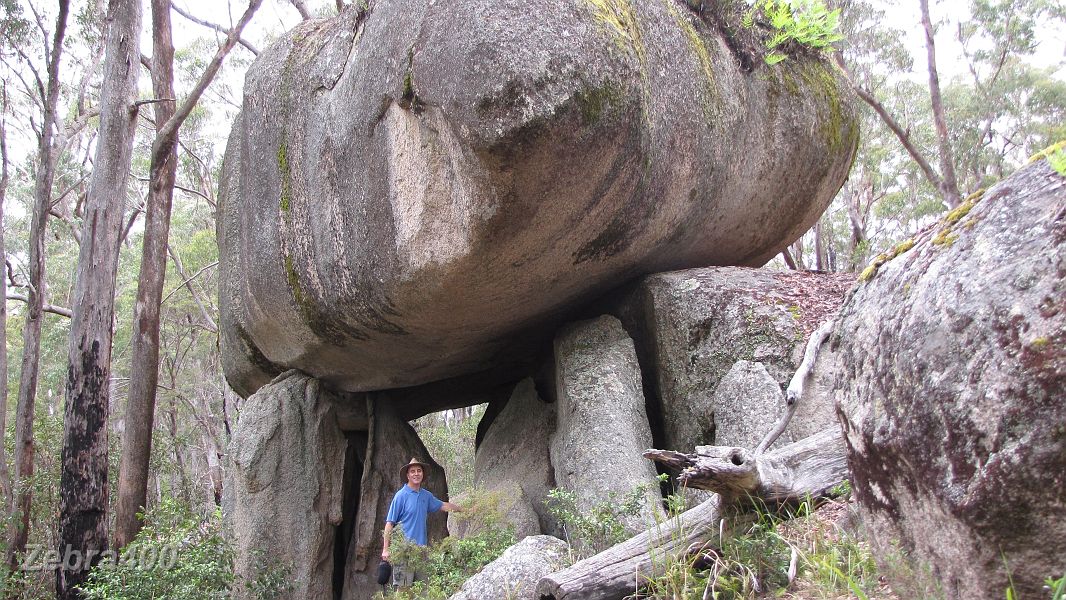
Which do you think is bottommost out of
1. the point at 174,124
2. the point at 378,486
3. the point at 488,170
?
the point at 378,486

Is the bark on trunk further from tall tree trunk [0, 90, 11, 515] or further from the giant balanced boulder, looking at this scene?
tall tree trunk [0, 90, 11, 515]

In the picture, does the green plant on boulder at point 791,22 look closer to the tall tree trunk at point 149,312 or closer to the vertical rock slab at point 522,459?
the vertical rock slab at point 522,459

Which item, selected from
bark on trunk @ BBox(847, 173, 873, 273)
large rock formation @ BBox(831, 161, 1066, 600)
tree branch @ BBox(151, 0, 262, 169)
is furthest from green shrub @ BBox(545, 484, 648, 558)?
bark on trunk @ BBox(847, 173, 873, 273)

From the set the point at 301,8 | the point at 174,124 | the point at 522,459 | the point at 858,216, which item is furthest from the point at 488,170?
the point at 858,216

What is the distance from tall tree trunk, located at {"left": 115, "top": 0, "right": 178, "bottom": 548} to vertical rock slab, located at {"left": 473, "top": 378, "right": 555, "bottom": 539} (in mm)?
4526

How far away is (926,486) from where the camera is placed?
229 cm

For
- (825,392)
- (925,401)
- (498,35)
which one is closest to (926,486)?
(925,401)

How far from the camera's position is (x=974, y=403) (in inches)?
84.2

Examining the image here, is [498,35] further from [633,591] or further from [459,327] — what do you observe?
[633,591]

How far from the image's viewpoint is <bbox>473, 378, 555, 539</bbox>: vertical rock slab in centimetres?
749

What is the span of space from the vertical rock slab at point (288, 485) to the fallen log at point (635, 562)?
5.12m

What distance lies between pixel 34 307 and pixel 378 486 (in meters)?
8.76

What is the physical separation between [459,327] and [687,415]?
2.03 meters

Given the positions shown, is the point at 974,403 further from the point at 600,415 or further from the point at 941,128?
the point at 941,128
